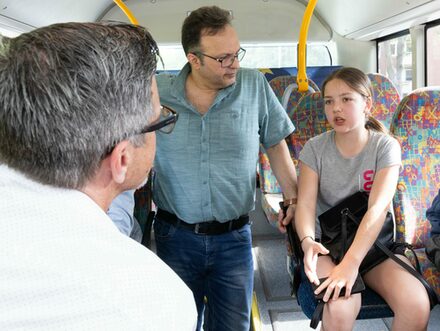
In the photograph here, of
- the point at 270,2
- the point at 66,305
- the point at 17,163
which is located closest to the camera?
the point at 66,305

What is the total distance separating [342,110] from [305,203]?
0.50 meters

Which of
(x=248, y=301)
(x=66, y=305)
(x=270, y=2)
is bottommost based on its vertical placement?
(x=248, y=301)

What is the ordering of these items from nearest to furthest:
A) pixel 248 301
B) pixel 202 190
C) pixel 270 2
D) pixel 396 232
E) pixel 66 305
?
1. pixel 66 305
2. pixel 202 190
3. pixel 248 301
4. pixel 396 232
5. pixel 270 2

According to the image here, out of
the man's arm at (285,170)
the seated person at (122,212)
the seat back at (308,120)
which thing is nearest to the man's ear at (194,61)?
the man's arm at (285,170)

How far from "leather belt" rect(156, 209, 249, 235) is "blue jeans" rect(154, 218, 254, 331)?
0.7 inches

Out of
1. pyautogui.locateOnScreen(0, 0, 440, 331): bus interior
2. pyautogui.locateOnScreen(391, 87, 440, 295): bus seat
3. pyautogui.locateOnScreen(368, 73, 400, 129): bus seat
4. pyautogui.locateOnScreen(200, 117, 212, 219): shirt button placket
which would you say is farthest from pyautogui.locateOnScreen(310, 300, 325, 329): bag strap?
pyautogui.locateOnScreen(368, 73, 400, 129): bus seat

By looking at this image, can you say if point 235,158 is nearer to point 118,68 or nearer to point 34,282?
point 118,68

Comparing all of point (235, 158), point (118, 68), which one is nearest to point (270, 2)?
point (235, 158)

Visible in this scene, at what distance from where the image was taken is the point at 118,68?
828 millimetres

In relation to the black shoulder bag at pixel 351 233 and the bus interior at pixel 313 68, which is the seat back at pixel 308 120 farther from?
the black shoulder bag at pixel 351 233

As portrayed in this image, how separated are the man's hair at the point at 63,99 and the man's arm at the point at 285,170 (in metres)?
1.34

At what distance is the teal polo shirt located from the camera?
196 cm

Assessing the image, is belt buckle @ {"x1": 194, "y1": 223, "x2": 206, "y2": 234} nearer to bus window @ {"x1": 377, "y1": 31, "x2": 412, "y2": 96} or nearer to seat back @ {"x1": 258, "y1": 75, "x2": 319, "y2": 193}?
seat back @ {"x1": 258, "y1": 75, "x2": 319, "y2": 193}

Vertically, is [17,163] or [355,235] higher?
[17,163]
